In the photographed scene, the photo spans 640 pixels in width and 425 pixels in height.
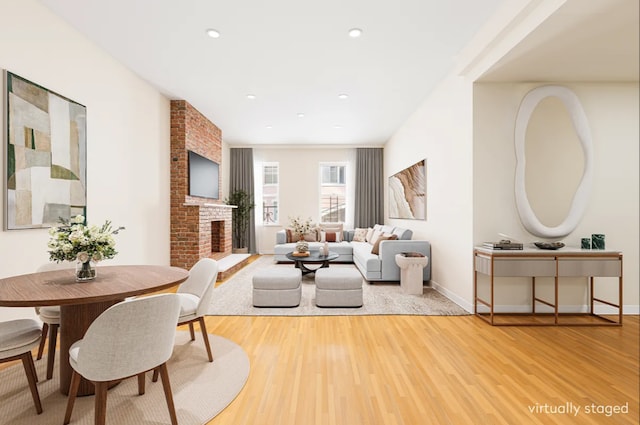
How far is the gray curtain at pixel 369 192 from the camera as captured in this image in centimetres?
768

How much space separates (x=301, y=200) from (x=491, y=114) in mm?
5268

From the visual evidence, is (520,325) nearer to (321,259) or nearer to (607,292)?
(607,292)

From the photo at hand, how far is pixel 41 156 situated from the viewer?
2.61 meters

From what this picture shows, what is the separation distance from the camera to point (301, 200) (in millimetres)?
7879

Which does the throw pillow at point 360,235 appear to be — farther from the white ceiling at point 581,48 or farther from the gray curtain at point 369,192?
the white ceiling at point 581,48

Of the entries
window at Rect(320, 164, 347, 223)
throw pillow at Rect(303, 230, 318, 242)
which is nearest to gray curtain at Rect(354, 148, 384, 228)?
window at Rect(320, 164, 347, 223)

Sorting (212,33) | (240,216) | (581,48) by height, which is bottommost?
(240,216)

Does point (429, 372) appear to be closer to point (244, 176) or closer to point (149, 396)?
point (149, 396)

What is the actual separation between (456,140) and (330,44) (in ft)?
6.25

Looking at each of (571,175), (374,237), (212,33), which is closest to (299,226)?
(374,237)

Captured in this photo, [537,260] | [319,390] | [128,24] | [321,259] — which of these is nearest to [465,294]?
[537,260]

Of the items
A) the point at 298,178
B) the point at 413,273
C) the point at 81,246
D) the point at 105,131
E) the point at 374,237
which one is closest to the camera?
the point at 81,246

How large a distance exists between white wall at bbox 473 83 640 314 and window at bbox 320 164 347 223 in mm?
4796

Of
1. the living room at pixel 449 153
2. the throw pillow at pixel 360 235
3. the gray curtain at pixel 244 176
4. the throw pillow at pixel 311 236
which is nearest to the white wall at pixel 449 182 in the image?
the living room at pixel 449 153
